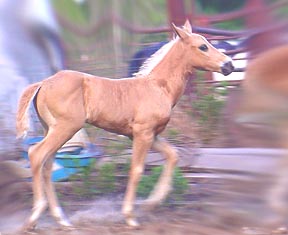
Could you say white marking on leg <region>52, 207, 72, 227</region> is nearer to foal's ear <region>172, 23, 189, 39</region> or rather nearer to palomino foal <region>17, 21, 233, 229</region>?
palomino foal <region>17, 21, 233, 229</region>

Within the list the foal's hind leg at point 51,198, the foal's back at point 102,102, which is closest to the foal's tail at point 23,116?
the foal's back at point 102,102

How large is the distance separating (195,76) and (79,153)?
1.72 meters

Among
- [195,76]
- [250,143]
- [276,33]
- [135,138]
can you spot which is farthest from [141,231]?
[195,76]

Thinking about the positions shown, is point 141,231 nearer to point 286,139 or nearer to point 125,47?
point 286,139

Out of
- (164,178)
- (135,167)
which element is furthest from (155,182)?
(135,167)

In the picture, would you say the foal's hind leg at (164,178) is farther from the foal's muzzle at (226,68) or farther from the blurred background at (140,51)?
the foal's muzzle at (226,68)

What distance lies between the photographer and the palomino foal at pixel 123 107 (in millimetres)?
6520

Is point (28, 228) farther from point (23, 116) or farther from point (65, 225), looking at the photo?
point (23, 116)

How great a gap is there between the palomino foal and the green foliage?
0.52 metres

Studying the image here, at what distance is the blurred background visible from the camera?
653cm

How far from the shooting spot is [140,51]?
9477 millimetres

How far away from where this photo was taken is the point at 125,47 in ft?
34.4

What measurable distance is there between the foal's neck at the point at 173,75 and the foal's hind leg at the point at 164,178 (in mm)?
407

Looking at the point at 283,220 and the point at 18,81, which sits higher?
the point at 18,81
